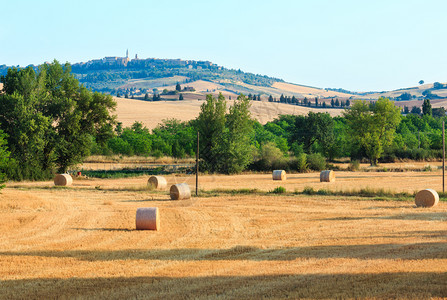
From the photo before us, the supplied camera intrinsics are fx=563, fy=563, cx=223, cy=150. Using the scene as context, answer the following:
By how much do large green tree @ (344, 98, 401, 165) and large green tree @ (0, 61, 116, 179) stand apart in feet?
119

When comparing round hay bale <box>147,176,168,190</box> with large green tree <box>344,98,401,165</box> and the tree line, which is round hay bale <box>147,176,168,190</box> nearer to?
the tree line

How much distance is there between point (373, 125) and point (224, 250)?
60990 millimetres

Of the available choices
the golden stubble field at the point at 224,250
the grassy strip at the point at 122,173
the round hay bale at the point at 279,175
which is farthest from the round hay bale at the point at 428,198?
the grassy strip at the point at 122,173

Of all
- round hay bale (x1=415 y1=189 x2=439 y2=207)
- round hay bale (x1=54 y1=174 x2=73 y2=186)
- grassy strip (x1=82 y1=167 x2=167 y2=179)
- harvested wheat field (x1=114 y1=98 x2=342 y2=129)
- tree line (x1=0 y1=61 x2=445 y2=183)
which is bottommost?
grassy strip (x1=82 y1=167 x2=167 y2=179)

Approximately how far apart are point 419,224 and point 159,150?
61.7m

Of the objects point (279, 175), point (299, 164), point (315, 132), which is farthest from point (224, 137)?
point (315, 132)

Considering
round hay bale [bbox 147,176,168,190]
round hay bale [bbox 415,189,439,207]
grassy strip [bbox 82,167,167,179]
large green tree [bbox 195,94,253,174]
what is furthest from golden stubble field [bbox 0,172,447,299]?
large green tree [bbox 195,94,253,174]

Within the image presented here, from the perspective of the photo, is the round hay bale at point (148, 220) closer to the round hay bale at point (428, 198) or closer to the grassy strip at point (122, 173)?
the round hay bale at point (428, 198)

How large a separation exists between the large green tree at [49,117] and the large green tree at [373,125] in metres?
36.2

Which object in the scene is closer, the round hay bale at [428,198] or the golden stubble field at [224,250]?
the golden stubble field at [224,250]

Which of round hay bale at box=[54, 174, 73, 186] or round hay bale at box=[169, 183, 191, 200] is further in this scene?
round hay bale at box=[54, 174, 73, 186]

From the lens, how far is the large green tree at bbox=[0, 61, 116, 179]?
46750mm

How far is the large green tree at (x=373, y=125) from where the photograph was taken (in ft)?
240

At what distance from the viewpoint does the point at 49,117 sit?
4872cm
